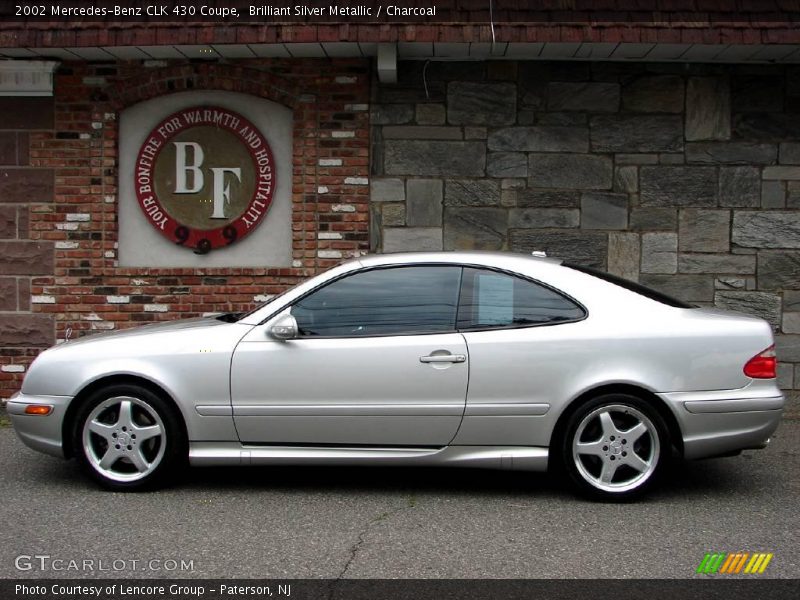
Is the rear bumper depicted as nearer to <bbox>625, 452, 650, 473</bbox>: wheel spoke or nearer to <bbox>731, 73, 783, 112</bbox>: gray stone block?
<bbox>625, 452, 650, 473</bbox>: wheel spoke

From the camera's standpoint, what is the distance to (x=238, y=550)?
4.59 m

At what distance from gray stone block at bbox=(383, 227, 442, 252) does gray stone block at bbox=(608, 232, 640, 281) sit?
1.54m

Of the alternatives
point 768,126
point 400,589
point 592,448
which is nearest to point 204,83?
point 768,126

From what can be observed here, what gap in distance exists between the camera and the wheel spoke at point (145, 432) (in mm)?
5578

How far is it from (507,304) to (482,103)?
3532 mm

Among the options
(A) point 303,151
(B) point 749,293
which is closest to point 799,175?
(B) point 749,293

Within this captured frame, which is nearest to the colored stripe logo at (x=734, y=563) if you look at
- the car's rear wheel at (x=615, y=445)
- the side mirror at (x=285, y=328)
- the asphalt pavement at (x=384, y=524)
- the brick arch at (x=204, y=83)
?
the asphalt pavement at (x=384, y=524)

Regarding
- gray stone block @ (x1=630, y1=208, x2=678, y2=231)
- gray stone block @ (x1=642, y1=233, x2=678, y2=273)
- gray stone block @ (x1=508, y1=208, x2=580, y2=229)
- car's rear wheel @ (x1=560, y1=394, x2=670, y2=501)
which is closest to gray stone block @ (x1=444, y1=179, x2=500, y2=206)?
gray stone block @ (x1=508, y1=208, x2=580, y2=229)

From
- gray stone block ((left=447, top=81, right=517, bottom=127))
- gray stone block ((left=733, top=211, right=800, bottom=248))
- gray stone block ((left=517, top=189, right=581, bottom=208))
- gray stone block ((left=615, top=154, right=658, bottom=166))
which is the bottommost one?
gray stone block ((left=733, top=211, right=800, bottom=248))

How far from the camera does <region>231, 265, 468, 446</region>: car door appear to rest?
215 inches

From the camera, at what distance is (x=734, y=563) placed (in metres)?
4.46

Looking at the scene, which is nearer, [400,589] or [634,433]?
[400,589]

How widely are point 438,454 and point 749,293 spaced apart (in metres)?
4.39

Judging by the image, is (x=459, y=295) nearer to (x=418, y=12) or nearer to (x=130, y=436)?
(x=130, y=436)
